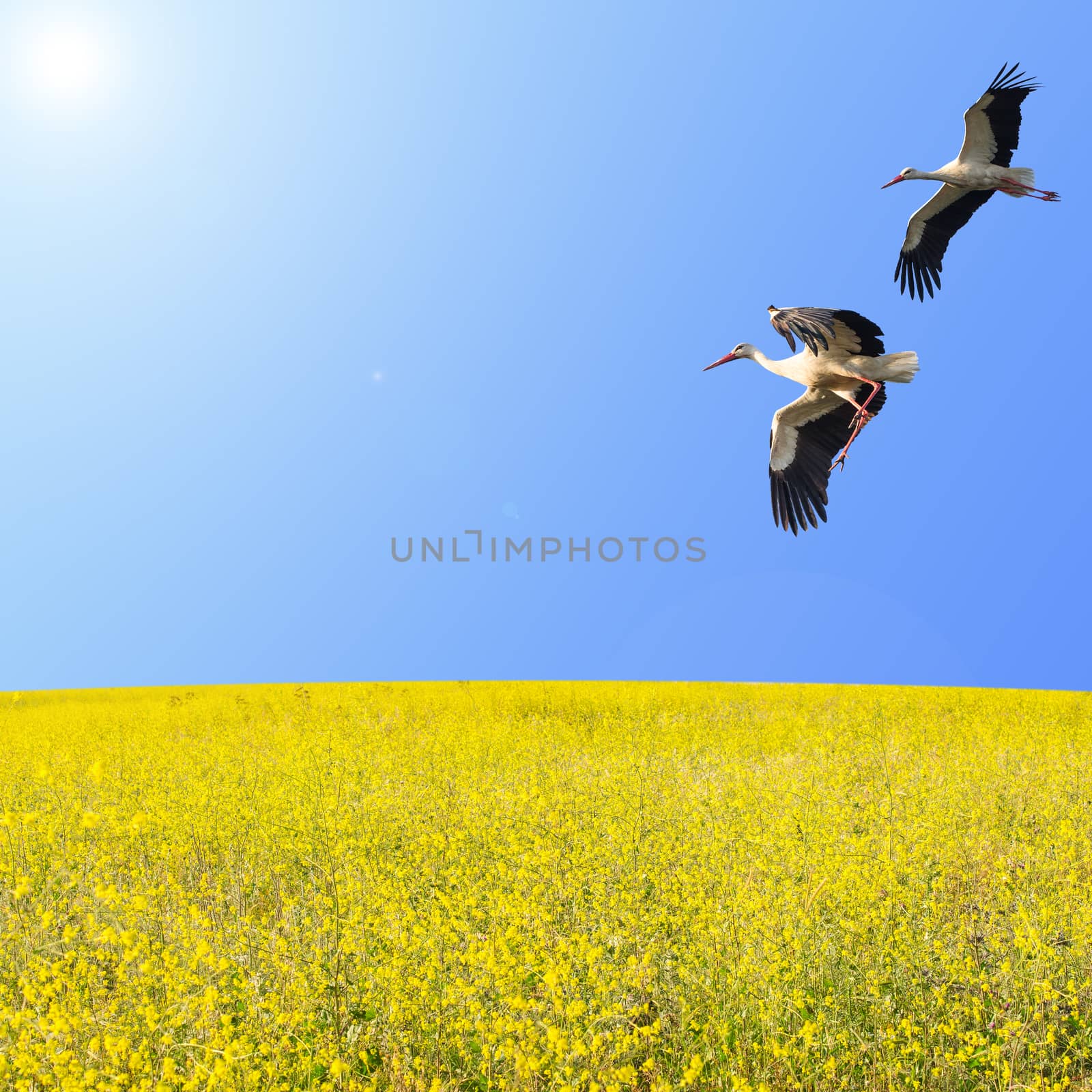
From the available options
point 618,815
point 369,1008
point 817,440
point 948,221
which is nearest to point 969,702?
point 817,440

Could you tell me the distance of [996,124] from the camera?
706 cm

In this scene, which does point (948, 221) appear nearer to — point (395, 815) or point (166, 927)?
point (395, 815)

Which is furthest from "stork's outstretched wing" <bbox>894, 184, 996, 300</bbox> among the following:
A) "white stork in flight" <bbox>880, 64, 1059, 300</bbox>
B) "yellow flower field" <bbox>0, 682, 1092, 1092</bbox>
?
"yellow flower field" <bbox>0, 682, 1092, 1092</bbox>

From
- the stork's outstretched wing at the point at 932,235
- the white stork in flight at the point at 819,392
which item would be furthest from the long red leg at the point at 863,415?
the stork's outstretched wing at the point at 932,235

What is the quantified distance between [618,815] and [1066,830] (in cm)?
240

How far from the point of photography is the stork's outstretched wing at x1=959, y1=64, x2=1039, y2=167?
23.0 feet

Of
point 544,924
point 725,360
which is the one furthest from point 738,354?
point 544,924

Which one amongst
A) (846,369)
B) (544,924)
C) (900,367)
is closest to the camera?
(544,924)

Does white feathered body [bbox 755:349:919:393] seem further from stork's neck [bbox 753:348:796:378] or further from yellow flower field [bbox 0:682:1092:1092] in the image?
yellow flower field [bbox 0:682:1092:1092]

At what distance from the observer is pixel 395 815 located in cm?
458

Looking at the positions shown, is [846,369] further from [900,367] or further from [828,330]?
[828,330]

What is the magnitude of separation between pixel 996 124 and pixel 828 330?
376cm

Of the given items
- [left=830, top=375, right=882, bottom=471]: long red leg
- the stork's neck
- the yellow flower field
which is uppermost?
the stork's neck

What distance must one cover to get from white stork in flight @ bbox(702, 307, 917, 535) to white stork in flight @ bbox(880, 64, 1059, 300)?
1565 millimetres
